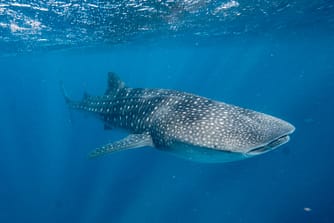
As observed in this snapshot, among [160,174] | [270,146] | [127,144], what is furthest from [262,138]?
[160,174]

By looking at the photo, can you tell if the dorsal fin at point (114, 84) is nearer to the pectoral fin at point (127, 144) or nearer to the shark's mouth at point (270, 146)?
the pectoral fin at point (127, 144)

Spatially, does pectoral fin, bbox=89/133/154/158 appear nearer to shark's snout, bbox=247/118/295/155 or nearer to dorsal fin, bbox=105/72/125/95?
shark's snout, bbox=247/118/295/155

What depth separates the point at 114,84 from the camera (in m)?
9.19

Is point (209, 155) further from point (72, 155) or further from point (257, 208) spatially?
point (72, 155)

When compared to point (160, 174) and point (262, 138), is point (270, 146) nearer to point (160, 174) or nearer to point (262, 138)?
point (262, 138)

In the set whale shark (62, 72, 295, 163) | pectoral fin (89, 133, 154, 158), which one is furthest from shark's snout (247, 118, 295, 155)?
pectoral fin (89, 133, 154, 158)

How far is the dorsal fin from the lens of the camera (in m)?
8.97

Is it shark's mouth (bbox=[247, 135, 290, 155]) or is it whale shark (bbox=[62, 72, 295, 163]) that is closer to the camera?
shark's mouth (bbox=[247, 135, 290, 155])

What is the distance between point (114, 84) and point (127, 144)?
3514mm

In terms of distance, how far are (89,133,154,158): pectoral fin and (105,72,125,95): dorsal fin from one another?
9.37ft

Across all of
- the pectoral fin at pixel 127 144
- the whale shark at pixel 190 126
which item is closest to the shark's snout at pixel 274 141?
the whale shark at pixel 190 126

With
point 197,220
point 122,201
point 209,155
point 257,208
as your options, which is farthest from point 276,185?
point 209,155

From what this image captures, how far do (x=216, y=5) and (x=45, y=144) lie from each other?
106ft

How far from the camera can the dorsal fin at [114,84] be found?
8.97m
